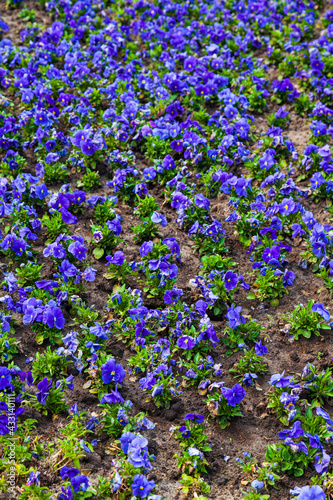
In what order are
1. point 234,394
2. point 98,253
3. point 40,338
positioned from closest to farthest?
1. point 234,394
2. point 40,338
3. point 98,253

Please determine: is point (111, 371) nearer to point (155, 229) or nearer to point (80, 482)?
point (80, 482)

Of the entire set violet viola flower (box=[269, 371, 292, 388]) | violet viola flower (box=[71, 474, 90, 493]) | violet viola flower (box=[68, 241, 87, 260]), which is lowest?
violet viola flower (box=[71, 474, 90, 493])

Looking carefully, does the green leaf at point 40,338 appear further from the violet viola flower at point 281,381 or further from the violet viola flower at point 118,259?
the violet viola flower at point 281,381

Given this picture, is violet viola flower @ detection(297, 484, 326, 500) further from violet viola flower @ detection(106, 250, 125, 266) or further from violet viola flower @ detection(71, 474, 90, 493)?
violet viola flower @ detection(106, 250, 125, 266)

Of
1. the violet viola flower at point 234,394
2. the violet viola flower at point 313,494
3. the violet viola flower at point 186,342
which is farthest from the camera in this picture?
the violet viola flower at point 186,342

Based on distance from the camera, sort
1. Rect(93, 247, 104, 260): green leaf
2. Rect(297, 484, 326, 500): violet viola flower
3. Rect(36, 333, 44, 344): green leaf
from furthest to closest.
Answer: Rect(93, 247, 104, 260): green leaf, Rect(36, 333, 44, 344): green leaf, Rect(297, 484, 326, 500): violet viola flower

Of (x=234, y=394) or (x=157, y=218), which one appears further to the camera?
(x=157, y=218)

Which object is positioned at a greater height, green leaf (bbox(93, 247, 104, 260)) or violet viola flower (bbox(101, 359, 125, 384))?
green leaf (bbox(93, 247, 104, 260))

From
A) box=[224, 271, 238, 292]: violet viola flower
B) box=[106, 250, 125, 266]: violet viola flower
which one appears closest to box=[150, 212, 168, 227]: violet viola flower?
box=[106, 250, 125, 266]: violet viola flower

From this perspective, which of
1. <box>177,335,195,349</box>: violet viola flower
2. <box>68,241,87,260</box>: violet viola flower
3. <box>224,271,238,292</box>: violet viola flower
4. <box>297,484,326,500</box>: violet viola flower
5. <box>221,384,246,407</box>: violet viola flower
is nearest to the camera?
<box>297,484,326,500</box>: violet viola flower

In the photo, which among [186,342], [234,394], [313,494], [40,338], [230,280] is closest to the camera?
[313,494]

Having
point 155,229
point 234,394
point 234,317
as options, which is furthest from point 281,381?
point 155,229

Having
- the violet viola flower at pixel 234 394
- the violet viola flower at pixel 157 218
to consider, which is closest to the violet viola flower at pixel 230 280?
the violet viola flower at pixel 157 218

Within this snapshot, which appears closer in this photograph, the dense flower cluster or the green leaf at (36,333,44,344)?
the dense flower cluster
